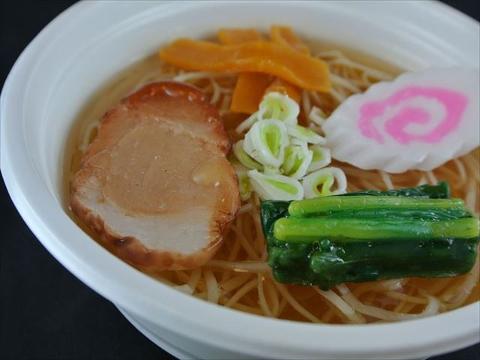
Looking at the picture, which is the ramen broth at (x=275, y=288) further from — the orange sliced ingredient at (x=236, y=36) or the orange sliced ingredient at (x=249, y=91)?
the orange sliced ingredient at (x=236, y=36)

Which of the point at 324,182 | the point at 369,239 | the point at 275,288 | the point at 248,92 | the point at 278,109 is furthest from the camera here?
the point at 248,92

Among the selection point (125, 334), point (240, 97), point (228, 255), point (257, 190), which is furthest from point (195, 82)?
point (125, 334)

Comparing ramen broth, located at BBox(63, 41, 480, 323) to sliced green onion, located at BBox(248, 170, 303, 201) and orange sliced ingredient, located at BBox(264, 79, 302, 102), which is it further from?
orange sliced ingredient, located at BBox(264, 79, 302, 102)

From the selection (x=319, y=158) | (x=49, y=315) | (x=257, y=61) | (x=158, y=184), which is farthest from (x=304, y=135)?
(x=49, y=315)

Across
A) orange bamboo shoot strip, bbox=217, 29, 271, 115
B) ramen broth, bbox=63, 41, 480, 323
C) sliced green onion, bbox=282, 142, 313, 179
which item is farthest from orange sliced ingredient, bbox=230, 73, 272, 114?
ramen broth, bbox=63, 41, 480, 323

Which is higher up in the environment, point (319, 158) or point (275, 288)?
point (319, 158)

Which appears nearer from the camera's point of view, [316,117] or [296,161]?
[296,161]

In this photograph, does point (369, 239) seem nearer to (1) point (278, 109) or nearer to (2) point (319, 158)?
(2) point (319, 158)
